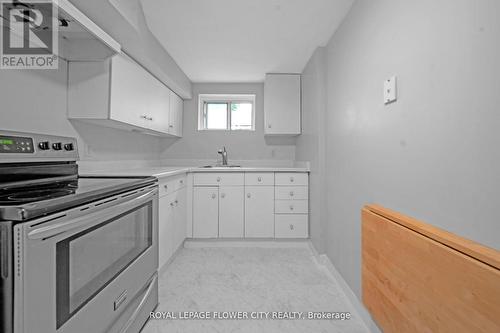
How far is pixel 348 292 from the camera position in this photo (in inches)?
73.9

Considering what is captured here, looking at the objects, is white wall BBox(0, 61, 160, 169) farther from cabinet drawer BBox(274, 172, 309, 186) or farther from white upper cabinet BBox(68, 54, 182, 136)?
cabinet drawer BBox(274, 172, 309, 186)

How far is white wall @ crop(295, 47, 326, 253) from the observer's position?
2.52 m

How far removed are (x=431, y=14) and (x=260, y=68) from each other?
2.32m

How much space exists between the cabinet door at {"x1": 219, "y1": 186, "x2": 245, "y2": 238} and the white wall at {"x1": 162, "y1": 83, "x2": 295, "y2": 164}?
836 millimetres

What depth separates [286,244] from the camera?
3.06 metres

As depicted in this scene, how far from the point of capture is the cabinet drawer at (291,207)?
3.03m

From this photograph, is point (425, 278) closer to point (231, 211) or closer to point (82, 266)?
point (82, 266)

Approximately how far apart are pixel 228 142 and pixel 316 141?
157cm

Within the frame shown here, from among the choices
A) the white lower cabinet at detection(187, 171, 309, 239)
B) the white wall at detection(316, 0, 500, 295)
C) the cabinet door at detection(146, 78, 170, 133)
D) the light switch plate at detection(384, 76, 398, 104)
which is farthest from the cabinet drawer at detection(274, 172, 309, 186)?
the light switch plate at detection(384, 76, 398, 104)

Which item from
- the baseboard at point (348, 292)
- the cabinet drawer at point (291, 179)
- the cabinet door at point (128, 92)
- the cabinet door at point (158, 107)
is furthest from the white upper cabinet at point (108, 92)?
the baseboard at point (348, 292)

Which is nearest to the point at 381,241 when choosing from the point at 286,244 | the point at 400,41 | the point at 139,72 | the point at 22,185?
the point at 400,41

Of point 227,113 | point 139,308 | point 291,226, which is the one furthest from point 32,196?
point 227,113

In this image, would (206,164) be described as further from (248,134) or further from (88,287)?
(88,287)

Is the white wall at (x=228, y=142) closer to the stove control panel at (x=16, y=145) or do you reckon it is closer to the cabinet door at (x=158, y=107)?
the cabinet door at (x=158, y=107)
